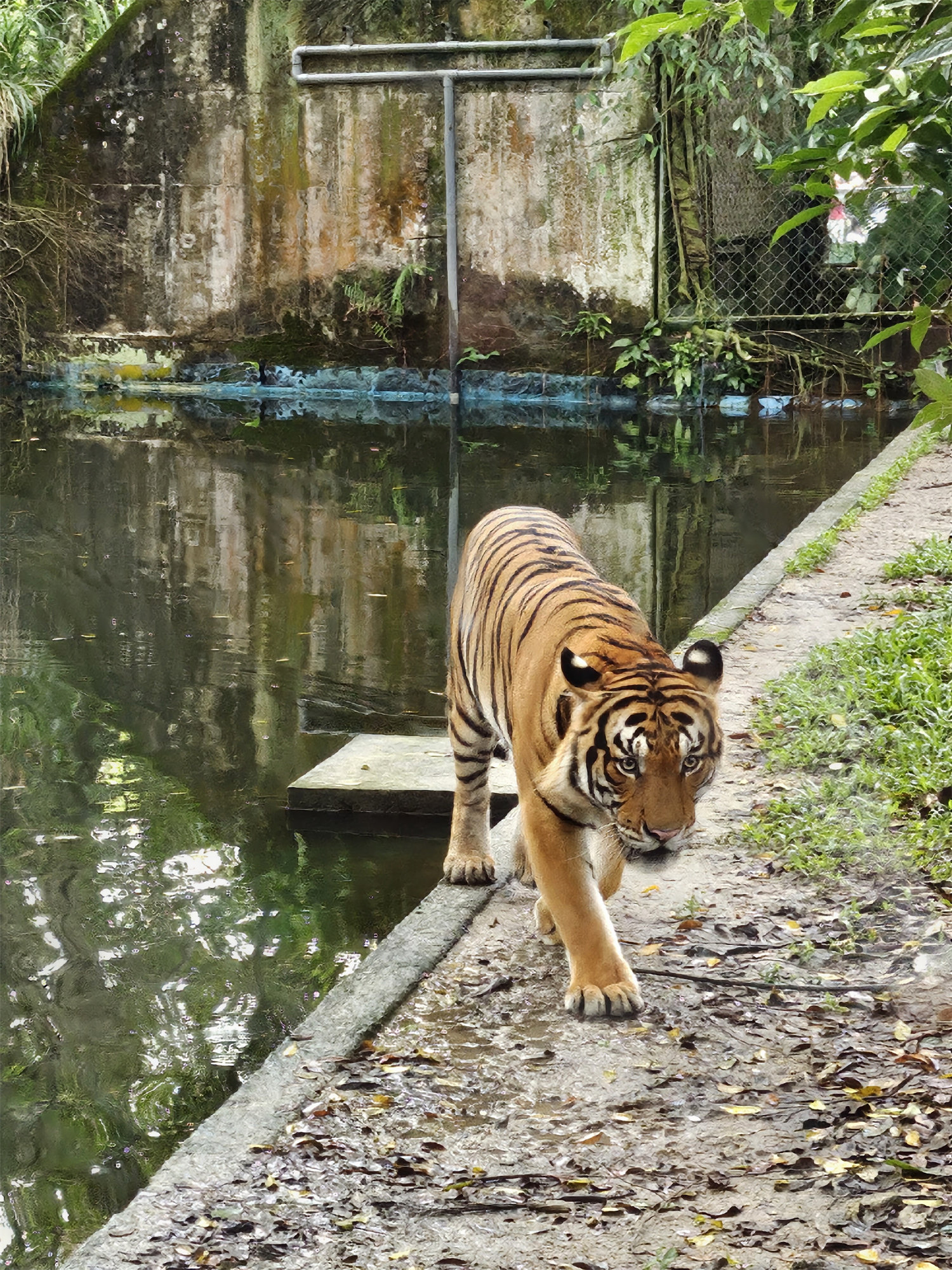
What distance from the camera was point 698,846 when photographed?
4.24 m

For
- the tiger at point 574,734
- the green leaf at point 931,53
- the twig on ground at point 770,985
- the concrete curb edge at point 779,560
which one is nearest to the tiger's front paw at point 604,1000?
the tiger at point 574,734

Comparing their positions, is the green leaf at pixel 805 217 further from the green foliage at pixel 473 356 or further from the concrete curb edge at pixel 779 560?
the green foliage at pixel 473 356

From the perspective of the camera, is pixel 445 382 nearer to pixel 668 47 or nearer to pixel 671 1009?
pixel 668 47

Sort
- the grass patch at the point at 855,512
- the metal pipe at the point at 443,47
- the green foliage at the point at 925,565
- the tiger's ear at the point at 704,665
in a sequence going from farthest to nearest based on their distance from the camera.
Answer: the metal pipe at the point at 443,47 → the grass patch at the point at 855,512 → the green foliage at the point at 925,565 → the tiger's ear at the point at 704,665

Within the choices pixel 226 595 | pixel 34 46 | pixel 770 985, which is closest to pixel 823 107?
pixel 770 985

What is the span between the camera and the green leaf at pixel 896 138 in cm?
190

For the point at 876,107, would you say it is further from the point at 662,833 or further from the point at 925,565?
the point at 925,565

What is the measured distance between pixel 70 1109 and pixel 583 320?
1304cm

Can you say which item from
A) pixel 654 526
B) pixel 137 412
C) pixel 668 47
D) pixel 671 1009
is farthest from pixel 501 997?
pixel 137 412

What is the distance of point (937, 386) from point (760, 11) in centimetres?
58

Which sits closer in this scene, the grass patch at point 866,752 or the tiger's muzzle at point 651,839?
the tiger's muzzle at point 651,839

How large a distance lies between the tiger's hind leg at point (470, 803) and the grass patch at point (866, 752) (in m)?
0.76

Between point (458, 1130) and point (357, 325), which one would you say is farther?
point (357, 325)

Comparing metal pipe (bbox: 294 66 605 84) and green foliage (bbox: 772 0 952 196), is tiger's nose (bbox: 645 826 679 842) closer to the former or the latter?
green foliage (bbox: 772 0 952 196)
